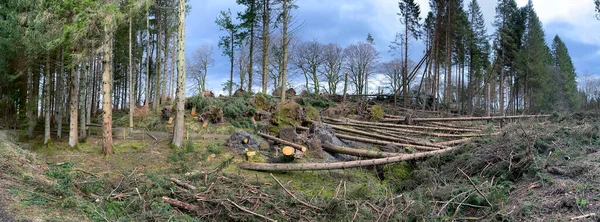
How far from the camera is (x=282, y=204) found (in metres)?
7.14

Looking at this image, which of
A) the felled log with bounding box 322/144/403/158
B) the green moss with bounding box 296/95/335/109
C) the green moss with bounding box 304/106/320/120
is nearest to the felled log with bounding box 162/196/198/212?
the felled log with bounding box 322/144/403/158

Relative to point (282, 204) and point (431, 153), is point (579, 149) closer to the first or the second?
Result: point (431, 153)

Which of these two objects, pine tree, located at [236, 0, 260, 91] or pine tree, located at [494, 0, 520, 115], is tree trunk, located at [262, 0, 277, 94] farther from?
pine tree, located at [494, 0, 520, 115]

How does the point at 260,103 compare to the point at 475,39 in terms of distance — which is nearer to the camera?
the point at 260,103

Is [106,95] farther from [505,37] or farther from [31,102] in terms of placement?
[505,37]

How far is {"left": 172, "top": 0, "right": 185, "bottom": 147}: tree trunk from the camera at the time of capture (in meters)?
12.8

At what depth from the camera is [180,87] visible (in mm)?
13023

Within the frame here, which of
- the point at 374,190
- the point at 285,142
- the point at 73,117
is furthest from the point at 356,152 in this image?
the point at 73,117

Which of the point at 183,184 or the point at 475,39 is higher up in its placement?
the point at 475,39

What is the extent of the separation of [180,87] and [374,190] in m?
7.91

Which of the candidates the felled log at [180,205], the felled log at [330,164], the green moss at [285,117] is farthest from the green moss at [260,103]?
the felled log at [180,205]

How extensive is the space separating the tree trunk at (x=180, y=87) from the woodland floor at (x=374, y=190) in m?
2.36

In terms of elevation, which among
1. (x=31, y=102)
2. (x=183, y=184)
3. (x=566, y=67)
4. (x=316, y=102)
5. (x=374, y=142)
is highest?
(x=566, y=67)

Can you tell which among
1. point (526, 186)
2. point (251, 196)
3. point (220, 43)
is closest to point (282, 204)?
point (251, 196)
